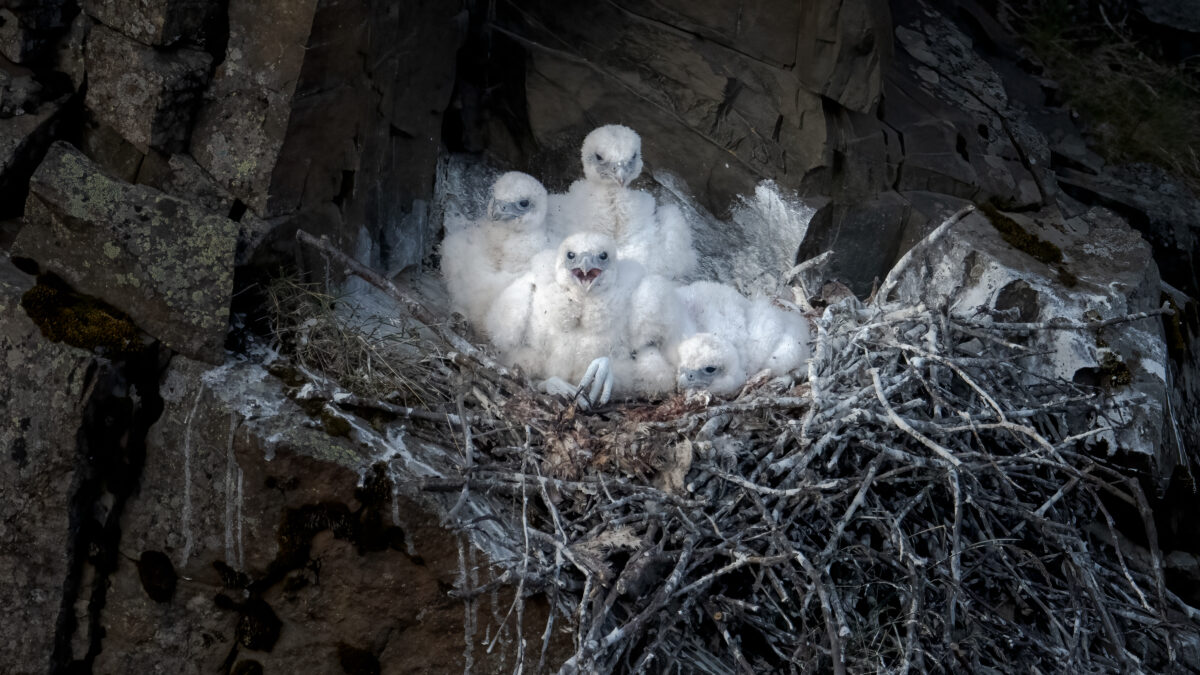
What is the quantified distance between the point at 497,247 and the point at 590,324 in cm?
79

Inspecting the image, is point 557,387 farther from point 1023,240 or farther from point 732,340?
point 1023,240

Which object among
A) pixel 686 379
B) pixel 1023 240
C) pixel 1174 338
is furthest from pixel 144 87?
pixel 1174 338

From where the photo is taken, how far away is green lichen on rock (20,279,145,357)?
4641 mm

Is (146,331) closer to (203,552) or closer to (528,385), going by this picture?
(203,552)

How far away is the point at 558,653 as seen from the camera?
4332 millimetres

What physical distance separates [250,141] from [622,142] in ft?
5.51

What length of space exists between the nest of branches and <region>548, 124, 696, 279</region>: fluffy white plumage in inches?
39.6

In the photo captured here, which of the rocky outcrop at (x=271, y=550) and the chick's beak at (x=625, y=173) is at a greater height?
the chick's beak at (x=625, y=173)

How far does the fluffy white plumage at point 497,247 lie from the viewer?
564 cm

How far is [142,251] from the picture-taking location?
15.5 feet

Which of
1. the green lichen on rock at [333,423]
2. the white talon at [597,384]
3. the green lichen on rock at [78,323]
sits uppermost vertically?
the green lichen on rock at [78,323]

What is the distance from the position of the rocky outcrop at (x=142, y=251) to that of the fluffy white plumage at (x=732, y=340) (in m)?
1.82

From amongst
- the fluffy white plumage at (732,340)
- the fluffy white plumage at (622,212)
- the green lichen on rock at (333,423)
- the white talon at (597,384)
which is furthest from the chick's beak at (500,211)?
the green lichen on rock at (333,423)

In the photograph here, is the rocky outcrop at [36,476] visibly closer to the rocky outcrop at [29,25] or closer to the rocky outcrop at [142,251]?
the rocky outcrop at [142,251]
